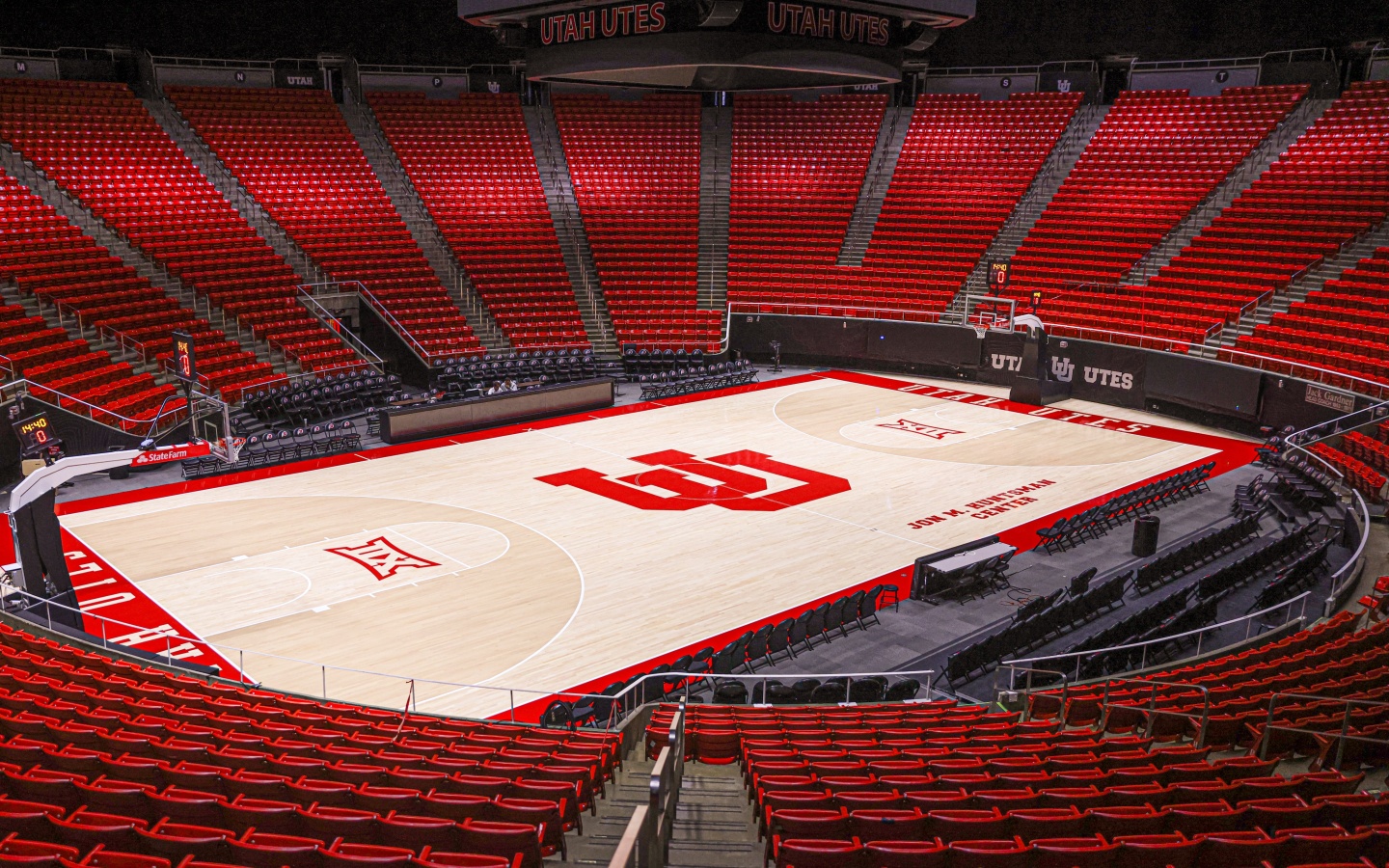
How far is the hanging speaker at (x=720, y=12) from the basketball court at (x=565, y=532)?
298 inches

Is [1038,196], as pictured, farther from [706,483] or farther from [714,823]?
[714,823]

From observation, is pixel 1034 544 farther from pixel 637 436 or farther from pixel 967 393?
pixel 967 393

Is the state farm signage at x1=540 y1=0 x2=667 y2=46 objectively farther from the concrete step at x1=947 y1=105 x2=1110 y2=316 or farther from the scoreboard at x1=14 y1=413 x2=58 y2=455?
the concrete step at x1=947 y1=105 x2=1110 y2=316

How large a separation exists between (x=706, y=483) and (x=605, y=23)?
27.4 ft

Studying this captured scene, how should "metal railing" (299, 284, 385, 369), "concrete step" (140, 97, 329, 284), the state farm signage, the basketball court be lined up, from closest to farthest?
the basketball court, the state farm signage, "metal railing" (299, 284, 385, 369), "concrete step" (140, 97, 329, 284)

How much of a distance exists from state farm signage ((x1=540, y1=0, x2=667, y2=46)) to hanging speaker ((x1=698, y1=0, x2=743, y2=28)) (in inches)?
25.4

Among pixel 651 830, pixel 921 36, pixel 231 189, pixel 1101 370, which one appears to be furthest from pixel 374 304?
pixel 651 830

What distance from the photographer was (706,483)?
63.1ft

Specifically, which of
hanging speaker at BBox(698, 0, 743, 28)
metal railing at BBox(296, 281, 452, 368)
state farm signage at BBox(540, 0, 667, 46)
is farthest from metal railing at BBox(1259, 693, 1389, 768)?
metal railing at BBox(296, 281, 452, 368)

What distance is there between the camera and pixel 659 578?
1466 cm

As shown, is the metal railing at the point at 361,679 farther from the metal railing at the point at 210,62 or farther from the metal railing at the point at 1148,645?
the metal railing at the point at 210,62

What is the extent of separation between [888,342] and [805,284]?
11.4 feet

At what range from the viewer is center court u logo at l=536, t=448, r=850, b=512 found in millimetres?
18188

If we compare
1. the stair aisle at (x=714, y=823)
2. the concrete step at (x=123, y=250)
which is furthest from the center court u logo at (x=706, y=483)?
the stair aisle at (x=714, y=823)
